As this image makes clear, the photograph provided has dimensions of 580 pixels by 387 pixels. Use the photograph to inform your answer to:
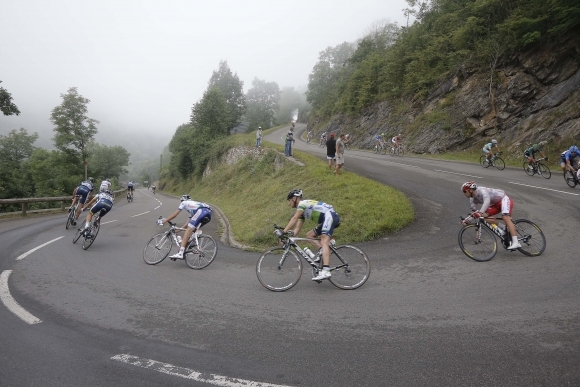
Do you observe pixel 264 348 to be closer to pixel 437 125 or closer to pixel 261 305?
pixel 261 305

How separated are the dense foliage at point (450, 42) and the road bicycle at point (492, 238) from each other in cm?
2192

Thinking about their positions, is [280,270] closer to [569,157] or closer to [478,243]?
[478,243]

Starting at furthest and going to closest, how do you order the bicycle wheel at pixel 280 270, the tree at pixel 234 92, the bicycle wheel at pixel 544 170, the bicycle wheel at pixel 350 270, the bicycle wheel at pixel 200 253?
the tree at pixel 234 92 → the bicycle wheel at pixel 544 170 → the bicycle wheel at pixel 200 253 → the bicycle wheel at pixel 280 270 → the bicycle wheel at pixel 350 270

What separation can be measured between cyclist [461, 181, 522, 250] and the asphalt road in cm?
62

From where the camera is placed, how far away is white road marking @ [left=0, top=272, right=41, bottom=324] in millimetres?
4785

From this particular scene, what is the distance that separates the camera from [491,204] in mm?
7301

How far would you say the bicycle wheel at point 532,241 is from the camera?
6.86 metres

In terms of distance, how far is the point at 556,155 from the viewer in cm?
1962

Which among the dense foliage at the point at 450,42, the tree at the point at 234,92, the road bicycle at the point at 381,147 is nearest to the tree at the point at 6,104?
the road bicycle at the point at 381,147

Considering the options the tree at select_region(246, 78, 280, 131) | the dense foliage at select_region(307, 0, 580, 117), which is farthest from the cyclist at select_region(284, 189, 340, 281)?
the tree at select_region(246, 78, 280, 131)

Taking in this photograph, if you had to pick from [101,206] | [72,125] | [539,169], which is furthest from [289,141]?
[72,125]

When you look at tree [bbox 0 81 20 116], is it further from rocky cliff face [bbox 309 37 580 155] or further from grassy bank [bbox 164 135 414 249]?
rocky cliff face [bbox 309 37 580 155]

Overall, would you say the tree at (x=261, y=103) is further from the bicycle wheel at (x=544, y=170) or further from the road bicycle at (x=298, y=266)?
the road bicycle at (x=298, y=266)

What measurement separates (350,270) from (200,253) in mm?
3646
